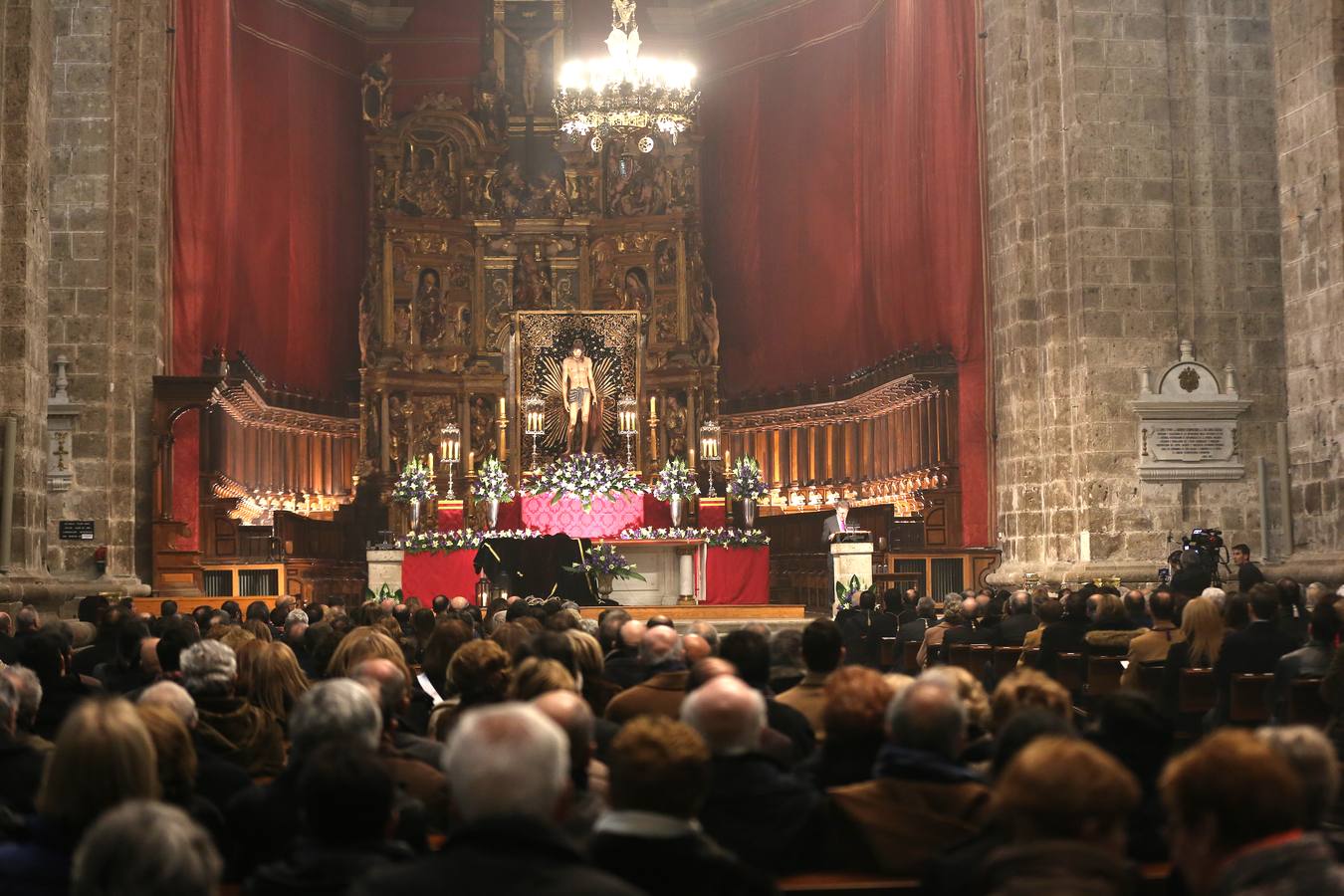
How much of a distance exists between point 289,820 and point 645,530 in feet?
50.7

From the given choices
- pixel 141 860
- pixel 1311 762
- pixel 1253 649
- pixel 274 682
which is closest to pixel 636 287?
pixel 1253 649

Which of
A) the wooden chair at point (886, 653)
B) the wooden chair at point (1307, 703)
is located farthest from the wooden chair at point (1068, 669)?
the wooden chair at point (886, 653)

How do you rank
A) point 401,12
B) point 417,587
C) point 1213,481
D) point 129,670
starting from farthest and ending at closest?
point 401,12, point 417,587, point 1213,481, point 129,670

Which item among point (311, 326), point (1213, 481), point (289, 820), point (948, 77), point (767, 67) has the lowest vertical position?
point (289, 820)

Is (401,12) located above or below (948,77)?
above

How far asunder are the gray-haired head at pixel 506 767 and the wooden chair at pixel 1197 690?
5.99 m

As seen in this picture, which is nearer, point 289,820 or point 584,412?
point 289,820

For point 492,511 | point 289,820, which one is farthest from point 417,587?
point 289,820

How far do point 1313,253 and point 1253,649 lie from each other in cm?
503

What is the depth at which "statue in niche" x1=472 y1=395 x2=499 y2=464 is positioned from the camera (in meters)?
24.3

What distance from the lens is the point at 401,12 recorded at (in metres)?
25.5

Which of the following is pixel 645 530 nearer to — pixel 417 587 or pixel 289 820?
pixel 417 587

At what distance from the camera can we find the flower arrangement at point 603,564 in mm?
17275

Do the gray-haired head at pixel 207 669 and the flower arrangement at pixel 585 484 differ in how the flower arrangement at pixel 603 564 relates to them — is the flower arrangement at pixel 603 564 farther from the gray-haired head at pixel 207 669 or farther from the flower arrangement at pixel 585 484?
the gray-haired head at pixel 207 669
